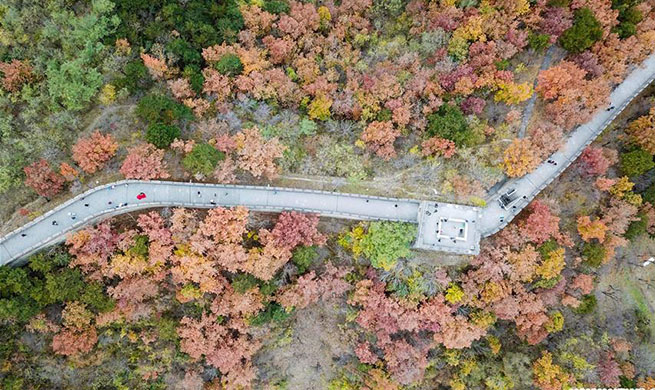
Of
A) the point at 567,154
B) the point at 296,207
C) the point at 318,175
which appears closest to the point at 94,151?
the point at 296,207

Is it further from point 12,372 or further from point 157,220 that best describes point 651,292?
point 12,372

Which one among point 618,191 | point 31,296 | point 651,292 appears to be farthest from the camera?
point 651,292

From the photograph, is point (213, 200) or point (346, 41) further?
point (346, 41)

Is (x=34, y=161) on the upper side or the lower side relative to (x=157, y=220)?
upper

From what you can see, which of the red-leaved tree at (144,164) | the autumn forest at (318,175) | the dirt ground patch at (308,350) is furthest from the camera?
the dirt ground patch at (308,350)

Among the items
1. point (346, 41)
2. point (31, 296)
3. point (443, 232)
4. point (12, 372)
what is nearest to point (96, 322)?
point (31, 296)

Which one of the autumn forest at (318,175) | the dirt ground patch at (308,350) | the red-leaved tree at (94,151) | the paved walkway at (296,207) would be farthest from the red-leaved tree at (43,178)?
the dirt ground patch at (308,350)

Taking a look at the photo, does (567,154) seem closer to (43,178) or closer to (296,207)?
(296,207)

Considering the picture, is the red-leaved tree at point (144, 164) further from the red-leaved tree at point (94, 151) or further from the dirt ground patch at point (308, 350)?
the dirt ground patch at point (308, 350)
